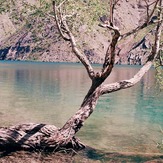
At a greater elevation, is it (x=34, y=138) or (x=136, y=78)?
(x=136, y=78)

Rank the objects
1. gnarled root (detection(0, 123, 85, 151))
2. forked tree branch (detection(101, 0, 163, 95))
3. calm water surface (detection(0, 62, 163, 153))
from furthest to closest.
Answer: calm water surface (detection(0, 62, 163, 153)) < forked tree branch (detection(101, 0, 163, 95)) < gnarled root (detection(0, 123, 85, 151))

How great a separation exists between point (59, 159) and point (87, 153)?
2519 millimetres

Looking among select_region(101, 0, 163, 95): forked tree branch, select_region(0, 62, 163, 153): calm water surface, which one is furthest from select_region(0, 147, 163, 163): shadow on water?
select_region(101, 0, 163, 95): forked tree branch

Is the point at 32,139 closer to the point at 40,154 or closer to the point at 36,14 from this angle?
the point at 40,154

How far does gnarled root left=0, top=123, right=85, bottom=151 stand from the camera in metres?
21.0

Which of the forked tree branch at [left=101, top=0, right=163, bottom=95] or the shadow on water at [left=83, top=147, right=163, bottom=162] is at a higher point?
the forked tree branch at [left=101, top=0, right=163, bottom=95]

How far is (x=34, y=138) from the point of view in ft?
70.0

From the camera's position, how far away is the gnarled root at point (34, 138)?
68.9 ft

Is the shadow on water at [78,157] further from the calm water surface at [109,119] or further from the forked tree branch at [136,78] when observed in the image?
the forked tree branch at [136,78]

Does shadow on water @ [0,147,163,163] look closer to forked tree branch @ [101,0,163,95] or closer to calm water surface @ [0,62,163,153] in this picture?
calm water surface @ [0,62,163,153]

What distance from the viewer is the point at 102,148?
84.6ft

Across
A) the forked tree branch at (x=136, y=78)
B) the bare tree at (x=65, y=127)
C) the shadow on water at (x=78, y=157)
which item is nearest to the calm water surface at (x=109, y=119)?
the shadow on water at (x=78, y=157)

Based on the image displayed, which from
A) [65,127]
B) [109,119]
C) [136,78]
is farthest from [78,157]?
[109,119]

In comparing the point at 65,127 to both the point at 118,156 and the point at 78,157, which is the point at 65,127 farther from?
the point at 118,156
